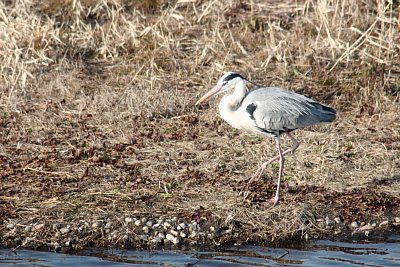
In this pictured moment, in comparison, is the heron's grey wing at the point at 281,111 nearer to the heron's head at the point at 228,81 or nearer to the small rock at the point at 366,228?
the heron's head at the point at 228,81

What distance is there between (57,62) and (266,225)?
186 inches

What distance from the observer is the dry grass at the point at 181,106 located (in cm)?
838

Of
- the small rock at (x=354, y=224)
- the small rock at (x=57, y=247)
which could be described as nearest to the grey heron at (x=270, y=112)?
the small rock at (x=354, y=224)

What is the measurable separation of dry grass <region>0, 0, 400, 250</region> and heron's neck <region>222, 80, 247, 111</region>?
0.69m

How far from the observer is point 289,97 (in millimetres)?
8805

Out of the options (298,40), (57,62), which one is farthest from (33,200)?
(298,40)

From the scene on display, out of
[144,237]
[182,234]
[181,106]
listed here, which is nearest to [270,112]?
[182,234]

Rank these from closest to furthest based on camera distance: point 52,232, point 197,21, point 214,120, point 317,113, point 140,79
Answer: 1. point 52,232
2. point 317,113
3. point 214,120
4. point 140,79
5. point 197,21

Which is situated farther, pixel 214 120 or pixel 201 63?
pixel 201 63

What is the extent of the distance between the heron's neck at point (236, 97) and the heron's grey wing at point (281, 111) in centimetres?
7

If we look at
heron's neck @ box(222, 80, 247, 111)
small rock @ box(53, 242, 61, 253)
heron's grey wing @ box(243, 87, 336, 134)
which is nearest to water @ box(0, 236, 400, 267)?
small rock @ box(53, 242, 61, 253)

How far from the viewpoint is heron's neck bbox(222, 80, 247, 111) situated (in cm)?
884

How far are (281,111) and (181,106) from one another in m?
Answer: 2.14

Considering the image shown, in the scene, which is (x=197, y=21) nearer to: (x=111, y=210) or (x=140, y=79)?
(x=140, y=79)
